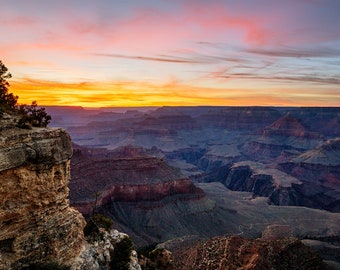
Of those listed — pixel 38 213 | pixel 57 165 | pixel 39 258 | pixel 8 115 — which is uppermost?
pixel 8 115

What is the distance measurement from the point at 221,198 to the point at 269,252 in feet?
281

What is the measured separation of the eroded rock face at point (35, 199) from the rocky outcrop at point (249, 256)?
28.0 m

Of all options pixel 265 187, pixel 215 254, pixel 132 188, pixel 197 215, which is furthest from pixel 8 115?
pixel 265 187

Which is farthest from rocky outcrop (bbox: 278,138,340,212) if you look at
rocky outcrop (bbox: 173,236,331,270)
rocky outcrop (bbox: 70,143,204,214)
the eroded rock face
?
the eroded rock face

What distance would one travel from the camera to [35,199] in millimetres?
22766

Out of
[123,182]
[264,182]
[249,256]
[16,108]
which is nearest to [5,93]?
[16,108]

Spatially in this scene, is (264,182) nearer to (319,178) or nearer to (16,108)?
(319,178)

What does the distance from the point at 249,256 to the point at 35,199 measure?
34763 mm

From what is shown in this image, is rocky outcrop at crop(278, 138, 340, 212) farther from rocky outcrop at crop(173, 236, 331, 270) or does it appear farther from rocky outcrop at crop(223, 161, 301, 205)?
rocky outcrop at crop(173, 236, 331, 270)

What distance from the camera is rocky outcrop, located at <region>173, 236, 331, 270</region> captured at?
4800 cm

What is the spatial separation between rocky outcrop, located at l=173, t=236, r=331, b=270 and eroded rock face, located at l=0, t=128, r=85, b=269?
27964 mm

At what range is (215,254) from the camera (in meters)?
50.9

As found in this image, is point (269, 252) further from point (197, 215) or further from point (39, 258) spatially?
point (197, 215)

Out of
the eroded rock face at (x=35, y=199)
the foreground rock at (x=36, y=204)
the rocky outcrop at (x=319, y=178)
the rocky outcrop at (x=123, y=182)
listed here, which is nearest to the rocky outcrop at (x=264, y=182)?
the rocky outcrop at (x=319, y=178)
